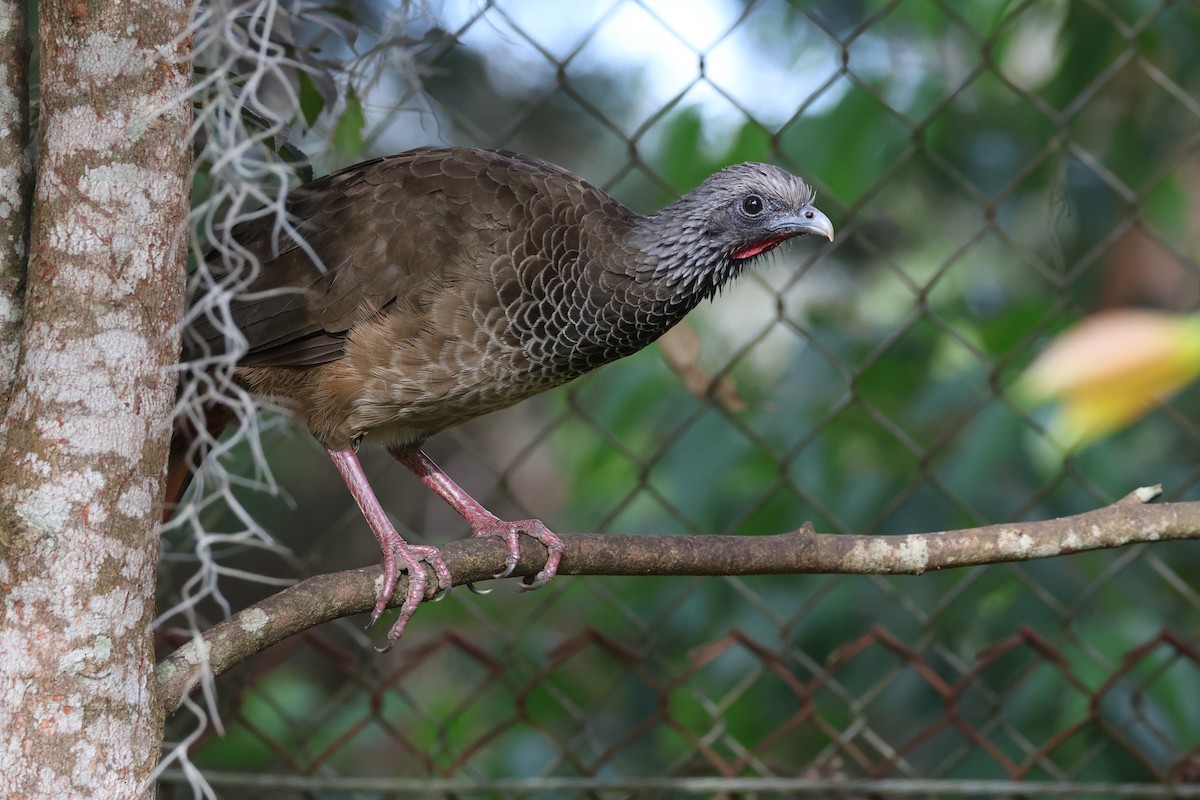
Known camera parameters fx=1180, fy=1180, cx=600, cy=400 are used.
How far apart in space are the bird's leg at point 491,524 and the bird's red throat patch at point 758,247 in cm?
64

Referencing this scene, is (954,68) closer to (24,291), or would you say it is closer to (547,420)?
(547,420)

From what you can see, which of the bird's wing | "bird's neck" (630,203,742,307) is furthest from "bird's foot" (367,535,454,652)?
"bird's neck" (630,203,742,307)

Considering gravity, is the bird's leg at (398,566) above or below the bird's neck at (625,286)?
below

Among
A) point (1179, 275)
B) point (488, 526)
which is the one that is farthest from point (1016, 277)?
point (488, 526)

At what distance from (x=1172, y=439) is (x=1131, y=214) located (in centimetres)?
97

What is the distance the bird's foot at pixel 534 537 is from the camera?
6.39 feet

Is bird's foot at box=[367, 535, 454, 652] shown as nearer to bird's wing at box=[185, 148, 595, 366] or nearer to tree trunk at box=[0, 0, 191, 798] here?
bird's wing at box=[185, 148, 595, 366]

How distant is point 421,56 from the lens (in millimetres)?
2244

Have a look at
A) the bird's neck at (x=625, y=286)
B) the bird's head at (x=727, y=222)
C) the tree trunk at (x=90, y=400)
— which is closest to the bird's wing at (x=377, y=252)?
the bird's neck at (x=625, y=286)

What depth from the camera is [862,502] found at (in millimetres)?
2648

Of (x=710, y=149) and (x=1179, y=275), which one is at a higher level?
(x=1179, y=275)

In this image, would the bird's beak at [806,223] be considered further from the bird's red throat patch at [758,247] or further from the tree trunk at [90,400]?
the tree trunk at [90,400]

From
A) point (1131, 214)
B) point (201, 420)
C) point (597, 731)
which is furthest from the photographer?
point (597, 731)

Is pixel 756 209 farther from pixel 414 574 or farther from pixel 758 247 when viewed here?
pixel 414 574
